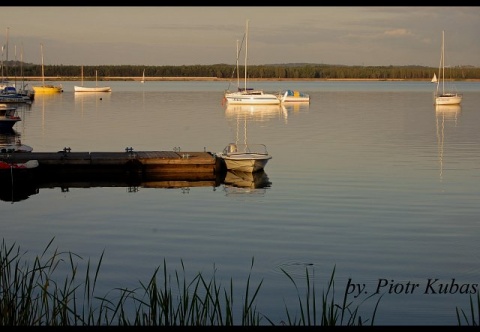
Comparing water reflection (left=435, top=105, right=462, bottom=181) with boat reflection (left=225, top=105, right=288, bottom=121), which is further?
boat reflection (left=225, top=105, right=288, bottom=121)

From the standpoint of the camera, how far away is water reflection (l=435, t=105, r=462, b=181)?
3612cm

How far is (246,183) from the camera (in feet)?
84.4

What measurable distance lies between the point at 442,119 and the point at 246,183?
129 feet

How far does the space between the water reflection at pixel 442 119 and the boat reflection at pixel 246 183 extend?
6332mm

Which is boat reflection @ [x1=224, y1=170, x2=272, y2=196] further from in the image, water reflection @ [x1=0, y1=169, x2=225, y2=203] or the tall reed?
the tall reed

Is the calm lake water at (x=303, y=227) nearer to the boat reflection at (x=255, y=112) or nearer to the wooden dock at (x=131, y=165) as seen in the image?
the wooden dock at (x=131, y=165)

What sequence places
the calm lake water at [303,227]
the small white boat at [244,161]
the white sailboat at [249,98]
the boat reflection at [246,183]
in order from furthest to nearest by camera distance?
1. the white sailboat at [249,98]
2. the small white boat at [244,161]
3. the boat reflection at [246,183]
4. the calm lake water at [303,227]

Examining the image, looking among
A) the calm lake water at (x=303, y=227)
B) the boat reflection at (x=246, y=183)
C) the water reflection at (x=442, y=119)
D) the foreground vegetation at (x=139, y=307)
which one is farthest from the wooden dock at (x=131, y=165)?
the foreground vegetation at (x=139, y=307)

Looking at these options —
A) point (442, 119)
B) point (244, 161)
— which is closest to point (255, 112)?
point (442, 119)

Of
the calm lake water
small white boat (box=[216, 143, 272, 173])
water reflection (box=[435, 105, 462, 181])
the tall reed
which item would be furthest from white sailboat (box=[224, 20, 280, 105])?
the tall reed

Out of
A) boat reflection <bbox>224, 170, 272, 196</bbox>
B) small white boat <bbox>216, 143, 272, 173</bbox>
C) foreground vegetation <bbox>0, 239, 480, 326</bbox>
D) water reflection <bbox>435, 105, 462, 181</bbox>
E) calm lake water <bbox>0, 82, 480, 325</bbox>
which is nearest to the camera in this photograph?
foreground vegetation <bbox>0, 239, 480, 326</bbox>

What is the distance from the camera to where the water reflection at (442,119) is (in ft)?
119

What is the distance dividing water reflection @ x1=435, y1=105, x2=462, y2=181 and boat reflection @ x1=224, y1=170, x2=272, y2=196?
20.8 feet

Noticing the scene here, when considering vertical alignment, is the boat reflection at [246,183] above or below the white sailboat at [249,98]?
below
